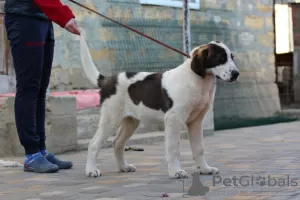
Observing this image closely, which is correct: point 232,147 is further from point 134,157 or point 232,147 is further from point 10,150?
point 10,150

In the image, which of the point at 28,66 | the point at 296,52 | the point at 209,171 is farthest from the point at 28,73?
the point at 296,52

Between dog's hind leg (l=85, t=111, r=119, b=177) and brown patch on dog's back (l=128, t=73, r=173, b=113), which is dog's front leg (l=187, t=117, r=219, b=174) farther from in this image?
dog's hind leg (l=85, t=111, r=119, b=177)

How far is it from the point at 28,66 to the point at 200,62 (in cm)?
146

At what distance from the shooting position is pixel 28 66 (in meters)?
5.58

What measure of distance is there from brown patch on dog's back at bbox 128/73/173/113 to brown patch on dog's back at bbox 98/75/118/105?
5.4 inches

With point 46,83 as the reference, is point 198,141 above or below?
below

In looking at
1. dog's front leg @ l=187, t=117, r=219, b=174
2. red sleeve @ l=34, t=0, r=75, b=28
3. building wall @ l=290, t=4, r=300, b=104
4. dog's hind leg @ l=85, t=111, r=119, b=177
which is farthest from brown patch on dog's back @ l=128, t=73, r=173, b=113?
building wall @ l=290, t=4, r=300, b=104

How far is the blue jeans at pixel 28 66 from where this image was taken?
558 cm

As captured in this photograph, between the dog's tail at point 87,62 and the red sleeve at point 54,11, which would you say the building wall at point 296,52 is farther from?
the red sleeve at point 54,11

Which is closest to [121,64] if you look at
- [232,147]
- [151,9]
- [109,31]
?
[109,31]

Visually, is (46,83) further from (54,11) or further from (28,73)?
(54,11)

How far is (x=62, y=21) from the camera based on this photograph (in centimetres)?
549

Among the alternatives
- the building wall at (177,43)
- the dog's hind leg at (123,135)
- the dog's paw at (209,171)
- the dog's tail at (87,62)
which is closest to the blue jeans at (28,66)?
the dog's tail at (87,62)

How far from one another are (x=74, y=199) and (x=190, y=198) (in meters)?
0.75
